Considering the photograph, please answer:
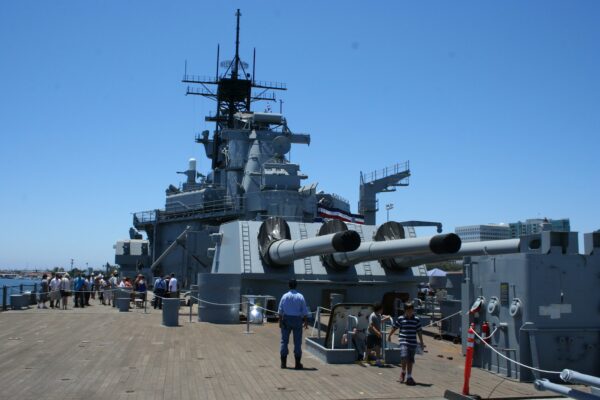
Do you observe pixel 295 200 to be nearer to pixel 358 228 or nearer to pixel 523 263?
pixel 358 228

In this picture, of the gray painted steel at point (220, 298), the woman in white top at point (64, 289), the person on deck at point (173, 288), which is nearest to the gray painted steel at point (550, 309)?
the gray painted steel at point (220, 298)

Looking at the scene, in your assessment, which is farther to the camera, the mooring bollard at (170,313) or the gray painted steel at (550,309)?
the mooring bollard at (170,313)

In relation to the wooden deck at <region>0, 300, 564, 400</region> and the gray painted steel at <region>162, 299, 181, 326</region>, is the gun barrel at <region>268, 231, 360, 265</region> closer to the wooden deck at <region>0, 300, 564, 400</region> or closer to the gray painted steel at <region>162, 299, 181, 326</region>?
the wooden deck at <region>0, 300, 564, 400</region>

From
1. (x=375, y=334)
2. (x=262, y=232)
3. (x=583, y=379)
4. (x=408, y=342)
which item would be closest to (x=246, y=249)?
(x=262, y=232)

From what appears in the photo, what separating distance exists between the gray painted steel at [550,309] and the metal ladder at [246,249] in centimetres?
792

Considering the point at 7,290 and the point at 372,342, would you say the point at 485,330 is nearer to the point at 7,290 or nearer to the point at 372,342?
the point at 372,342

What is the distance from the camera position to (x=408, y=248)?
438 inches

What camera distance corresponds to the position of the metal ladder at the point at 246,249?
15477mm

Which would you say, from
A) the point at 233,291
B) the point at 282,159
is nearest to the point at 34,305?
the point at 233,291

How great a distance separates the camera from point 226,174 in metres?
31.9

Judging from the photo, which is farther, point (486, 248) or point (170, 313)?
point (170, 313)

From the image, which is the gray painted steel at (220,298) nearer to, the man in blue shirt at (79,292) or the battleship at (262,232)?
the battleship at (262,232)

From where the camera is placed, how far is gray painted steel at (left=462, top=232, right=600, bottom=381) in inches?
316

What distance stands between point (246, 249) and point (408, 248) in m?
5.81
